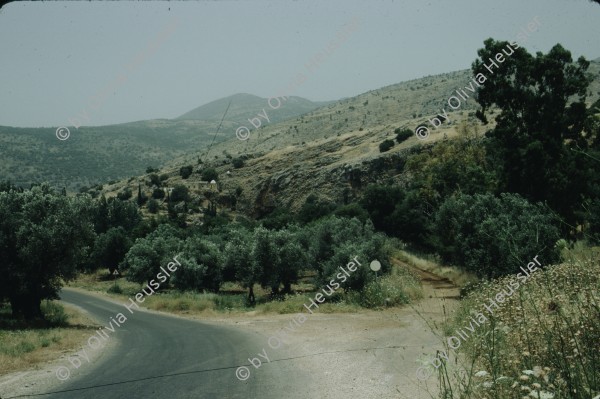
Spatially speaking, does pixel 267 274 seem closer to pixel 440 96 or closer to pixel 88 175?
pixel 440 96

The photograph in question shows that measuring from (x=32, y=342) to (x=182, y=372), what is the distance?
A: 26.1ft

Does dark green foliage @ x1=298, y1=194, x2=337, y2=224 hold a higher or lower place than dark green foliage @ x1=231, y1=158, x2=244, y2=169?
lower

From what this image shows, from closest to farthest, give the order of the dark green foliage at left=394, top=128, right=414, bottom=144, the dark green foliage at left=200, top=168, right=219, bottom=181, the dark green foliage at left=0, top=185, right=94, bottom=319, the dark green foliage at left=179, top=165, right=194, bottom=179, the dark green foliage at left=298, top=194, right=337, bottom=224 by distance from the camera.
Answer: the dark green foliage at left=0, top=185, right=94, bottom=319 < the dark green foliage at left=298, top=194, right=337, bottom=224 < the dark green foliage at left=394, top=128, right=414, bottom=144 < the dark green foliage at left=200, top=168, right=219, bottom=181 < the dark green foliage at left=179, top=165, right=194, bottom=179

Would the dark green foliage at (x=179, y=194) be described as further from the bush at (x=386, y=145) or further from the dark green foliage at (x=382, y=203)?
the dark green foliage at (x=382, y=203)

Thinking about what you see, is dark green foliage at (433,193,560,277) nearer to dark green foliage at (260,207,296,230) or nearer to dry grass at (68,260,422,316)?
dry grass at (68,260,422,316)

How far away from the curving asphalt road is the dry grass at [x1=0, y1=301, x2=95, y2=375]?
137 cm

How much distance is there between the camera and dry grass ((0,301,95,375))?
12945 mm

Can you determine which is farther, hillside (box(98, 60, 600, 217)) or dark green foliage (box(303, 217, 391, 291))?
hillside (box(98, 60, 600, 217))

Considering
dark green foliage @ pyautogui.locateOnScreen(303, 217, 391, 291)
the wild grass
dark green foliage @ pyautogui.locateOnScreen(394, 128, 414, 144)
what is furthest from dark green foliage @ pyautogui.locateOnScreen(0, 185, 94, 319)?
dark green foliage @ pyautogui.locateOnScreen(394, 128, 414, 144)

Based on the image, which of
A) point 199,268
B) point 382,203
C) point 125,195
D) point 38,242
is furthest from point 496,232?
point 125,195

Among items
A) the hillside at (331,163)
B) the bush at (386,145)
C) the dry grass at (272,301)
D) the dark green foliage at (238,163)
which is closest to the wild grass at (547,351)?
the dry grass at (272,301)

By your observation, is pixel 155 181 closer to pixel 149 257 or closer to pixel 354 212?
pixel 149 257

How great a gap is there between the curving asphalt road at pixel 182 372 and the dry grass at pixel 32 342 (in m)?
→ 1.37

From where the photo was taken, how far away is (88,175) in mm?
149625
